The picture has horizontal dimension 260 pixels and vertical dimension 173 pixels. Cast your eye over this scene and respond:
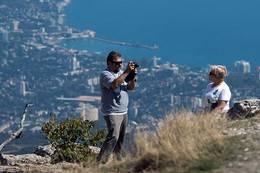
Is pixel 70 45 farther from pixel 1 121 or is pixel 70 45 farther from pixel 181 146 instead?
pixel 181 146

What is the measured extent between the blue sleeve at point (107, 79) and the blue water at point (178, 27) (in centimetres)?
5940

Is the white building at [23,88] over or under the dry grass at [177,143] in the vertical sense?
under

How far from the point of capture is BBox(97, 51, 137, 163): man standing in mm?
8328

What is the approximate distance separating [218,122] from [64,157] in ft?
9.20

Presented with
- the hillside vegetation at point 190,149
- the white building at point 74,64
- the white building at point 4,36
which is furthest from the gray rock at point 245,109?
the white building at point 4,36

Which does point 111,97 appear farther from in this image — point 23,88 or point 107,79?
point 23,88

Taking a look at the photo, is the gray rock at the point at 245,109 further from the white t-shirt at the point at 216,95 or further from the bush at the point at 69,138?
the bush at the point at 69,138

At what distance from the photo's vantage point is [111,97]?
843 cm

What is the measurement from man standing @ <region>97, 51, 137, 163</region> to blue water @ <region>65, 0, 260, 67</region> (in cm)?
5925

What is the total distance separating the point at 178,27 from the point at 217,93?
3177 inches

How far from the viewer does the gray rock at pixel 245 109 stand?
30.2 feet

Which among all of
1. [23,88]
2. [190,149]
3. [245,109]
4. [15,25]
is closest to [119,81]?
[190,149]

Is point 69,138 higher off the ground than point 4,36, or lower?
lower

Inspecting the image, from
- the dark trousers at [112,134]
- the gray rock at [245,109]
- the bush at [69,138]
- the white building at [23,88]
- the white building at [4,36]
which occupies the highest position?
the white building at [4,36]
